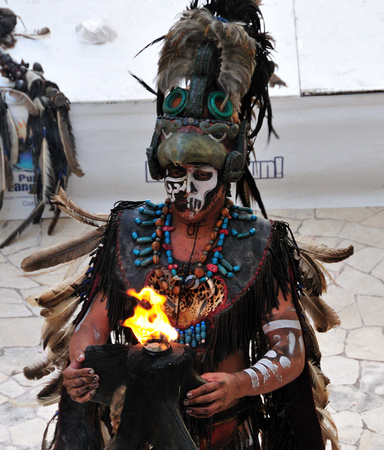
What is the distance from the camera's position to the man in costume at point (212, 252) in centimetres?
251

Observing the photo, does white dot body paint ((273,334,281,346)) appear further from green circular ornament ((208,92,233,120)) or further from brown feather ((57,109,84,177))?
brown feather ((57,109,84,177))

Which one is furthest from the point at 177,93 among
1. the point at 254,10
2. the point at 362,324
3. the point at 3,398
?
the point at 362,324

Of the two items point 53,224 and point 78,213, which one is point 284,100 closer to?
point 53,224

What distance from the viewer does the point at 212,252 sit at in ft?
8.60

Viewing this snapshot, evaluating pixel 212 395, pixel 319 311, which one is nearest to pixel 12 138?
pixel 319 311

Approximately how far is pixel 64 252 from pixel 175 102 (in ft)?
2.66

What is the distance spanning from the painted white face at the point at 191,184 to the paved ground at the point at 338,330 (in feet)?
4.42

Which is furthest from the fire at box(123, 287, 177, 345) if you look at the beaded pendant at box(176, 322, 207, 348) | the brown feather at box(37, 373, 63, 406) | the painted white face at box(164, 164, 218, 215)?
the brown feather at box(37, 373, 63, 406)

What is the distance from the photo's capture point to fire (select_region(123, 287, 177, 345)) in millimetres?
2142

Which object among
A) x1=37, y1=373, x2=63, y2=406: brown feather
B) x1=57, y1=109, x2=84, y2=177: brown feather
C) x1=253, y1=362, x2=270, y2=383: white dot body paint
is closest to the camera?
x1=253, y1=362, x2=270, y2=383: white dot body paint

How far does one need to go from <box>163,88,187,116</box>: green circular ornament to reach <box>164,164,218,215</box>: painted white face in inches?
7.4

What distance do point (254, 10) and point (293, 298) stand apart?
1.02 m

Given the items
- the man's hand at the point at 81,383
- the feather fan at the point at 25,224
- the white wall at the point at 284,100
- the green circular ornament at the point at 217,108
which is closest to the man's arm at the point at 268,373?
the man's hand at the point at 81,383

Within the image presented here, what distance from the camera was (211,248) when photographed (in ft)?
8.58
